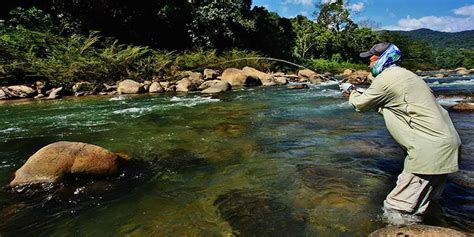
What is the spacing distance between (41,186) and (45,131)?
455cm

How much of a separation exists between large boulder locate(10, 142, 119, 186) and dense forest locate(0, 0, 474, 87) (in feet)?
46.1

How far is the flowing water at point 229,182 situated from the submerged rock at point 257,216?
0.01 meters

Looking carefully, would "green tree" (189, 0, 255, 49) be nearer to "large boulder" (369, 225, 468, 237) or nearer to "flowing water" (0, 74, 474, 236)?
"flowing water" (0, 74, 474, 236)

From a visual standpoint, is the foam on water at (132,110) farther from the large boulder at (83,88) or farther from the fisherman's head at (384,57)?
the fisherman's head at (384,57)

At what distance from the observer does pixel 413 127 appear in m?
3.27

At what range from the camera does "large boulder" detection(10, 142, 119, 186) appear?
16.6 ft

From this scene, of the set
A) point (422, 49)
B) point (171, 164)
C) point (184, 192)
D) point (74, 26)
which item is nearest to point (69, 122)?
point (171, 164)

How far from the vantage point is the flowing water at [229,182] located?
3834 mm

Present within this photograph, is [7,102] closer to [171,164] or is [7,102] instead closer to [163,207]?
[171,164]

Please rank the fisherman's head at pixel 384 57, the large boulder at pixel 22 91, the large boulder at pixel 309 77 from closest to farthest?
1. the fisherman's head at pixel 384 57
2. the large boulder at pixel 22 91
3. the large boulder at pixel 309 77

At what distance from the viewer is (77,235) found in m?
3.72

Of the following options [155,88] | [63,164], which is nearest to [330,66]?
Answer: [155,88]

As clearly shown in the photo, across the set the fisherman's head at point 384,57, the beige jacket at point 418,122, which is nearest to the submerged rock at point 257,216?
the beige jacket at point 418,122

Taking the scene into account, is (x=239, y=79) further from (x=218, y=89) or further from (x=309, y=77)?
(x=309, y=77)
